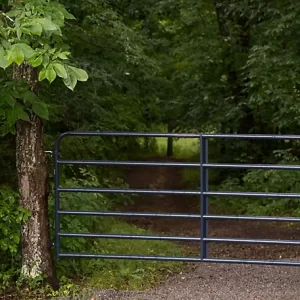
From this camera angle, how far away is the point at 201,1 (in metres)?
15.6

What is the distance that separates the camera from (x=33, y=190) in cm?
599

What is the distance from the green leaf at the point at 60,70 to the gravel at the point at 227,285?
2.40 m

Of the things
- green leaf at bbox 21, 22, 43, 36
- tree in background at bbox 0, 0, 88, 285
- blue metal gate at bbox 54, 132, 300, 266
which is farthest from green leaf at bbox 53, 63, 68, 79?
blue metal gate at bbox 54, 132, 300, 266

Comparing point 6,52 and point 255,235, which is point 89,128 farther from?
point 6,52

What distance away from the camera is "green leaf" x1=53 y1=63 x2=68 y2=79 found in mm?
4504

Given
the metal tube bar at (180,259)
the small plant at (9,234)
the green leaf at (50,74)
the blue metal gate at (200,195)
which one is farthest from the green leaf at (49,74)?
the metal tube bar at (180,259)

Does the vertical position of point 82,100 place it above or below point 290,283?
above

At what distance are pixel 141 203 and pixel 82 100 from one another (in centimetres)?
702

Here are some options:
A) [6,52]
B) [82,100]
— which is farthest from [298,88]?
[6,52]

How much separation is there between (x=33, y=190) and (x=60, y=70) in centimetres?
181

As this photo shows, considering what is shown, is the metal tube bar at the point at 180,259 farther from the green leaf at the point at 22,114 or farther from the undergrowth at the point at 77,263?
the green leaf at the point at 22,114

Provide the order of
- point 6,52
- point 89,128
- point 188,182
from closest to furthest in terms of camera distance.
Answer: point 6,52, point 89,128, point 188,182

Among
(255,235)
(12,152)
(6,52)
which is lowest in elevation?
(255,235)

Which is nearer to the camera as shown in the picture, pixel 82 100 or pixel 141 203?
pixel 82 100
